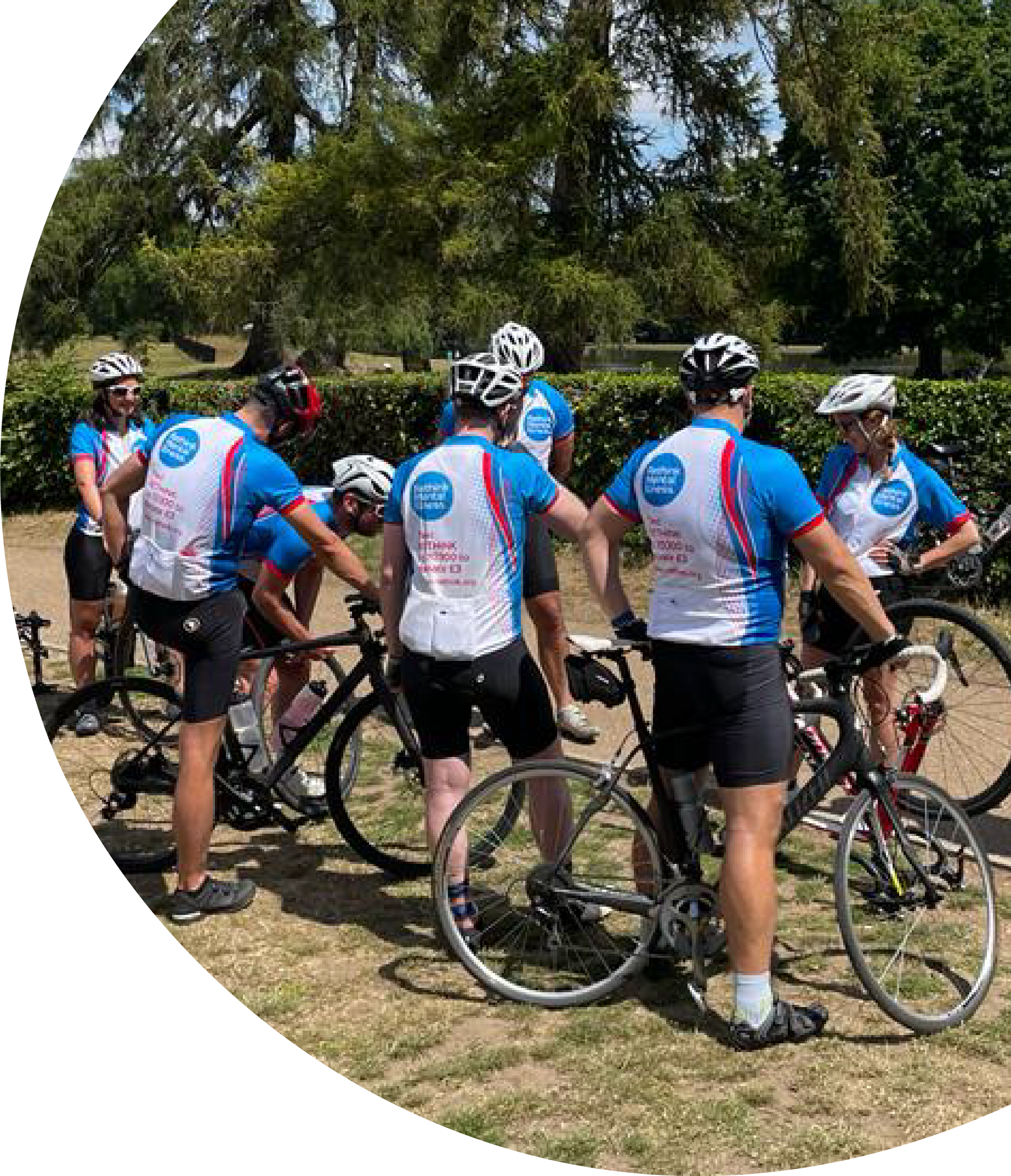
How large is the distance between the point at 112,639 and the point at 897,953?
5.14m

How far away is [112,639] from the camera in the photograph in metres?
8.41

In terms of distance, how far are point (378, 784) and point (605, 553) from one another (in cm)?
219

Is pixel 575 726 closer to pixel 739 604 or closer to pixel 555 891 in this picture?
pixel 555 891

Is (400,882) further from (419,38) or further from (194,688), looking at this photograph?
(419,38)

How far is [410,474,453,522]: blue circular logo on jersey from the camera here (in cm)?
474

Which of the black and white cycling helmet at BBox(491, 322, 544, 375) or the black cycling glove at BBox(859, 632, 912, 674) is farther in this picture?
the black and white cycling helmet at BBox(491, 322, 544, 375)

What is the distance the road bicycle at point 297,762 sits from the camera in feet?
19.4

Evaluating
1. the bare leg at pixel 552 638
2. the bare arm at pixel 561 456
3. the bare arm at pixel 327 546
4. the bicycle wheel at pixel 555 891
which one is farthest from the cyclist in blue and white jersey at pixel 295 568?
the bicycle wheel at pixel 555 891

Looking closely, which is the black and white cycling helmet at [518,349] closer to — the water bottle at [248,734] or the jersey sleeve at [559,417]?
the jersey sleeve at [559,417]

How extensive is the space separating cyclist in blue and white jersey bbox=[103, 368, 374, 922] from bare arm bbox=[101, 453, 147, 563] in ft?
0.57

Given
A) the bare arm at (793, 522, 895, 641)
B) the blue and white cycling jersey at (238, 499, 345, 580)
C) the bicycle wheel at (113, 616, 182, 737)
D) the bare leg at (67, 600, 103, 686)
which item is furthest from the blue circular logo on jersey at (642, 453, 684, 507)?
the bare leg at (67, 600, 103, 686)

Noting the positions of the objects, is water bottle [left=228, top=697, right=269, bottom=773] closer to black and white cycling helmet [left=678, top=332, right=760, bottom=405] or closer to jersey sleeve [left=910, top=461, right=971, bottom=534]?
black and white cycling helmet [left=678, top=332, right=760, bottom=405]

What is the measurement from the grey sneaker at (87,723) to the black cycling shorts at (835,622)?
116 inches

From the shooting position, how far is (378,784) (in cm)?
650
